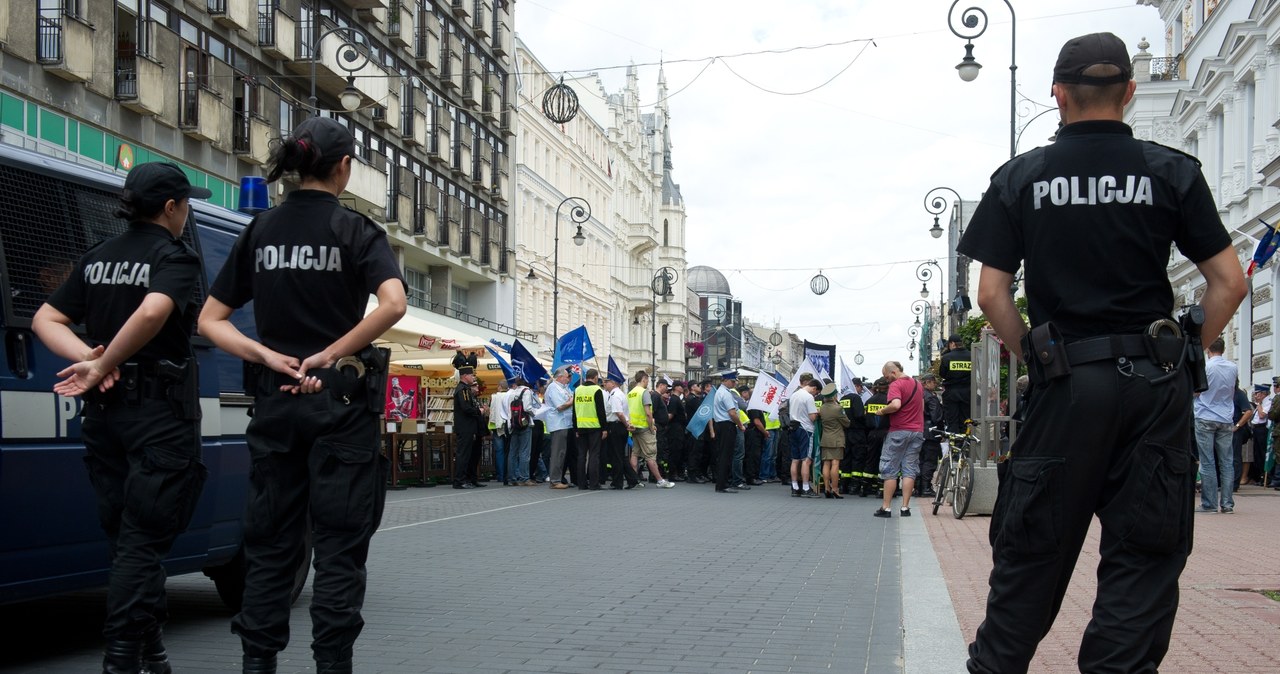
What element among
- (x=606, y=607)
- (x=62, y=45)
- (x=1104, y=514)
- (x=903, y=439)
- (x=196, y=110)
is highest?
(x=62, y=45)

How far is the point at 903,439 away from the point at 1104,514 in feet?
39.0

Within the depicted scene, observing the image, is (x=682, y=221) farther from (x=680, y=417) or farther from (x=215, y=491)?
(x=215, y=491)

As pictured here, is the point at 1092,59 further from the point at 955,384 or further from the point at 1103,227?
the point at 955,384

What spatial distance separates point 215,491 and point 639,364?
83606 mm

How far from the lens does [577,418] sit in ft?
73.8

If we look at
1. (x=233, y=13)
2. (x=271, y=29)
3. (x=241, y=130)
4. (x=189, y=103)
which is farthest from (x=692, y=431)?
(x=271, y=29)

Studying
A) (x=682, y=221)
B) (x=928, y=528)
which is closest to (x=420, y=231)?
(x=928, y=528)

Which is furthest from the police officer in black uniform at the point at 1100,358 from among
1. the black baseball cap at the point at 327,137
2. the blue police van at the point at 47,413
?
the blue police van at the point at 47,413

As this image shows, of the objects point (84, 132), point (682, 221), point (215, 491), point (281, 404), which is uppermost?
point (682, 221)

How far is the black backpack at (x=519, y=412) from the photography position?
23.3 metres

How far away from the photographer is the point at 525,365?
1033 inches

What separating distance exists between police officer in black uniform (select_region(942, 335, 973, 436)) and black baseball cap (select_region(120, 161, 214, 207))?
49.6 ft

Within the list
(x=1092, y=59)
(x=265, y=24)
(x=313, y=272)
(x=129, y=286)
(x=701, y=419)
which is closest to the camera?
(x=1092, y=59)

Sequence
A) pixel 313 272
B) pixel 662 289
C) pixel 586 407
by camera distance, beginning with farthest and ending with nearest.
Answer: pixel 662 289, pixel 586 407, pixel 313 272
